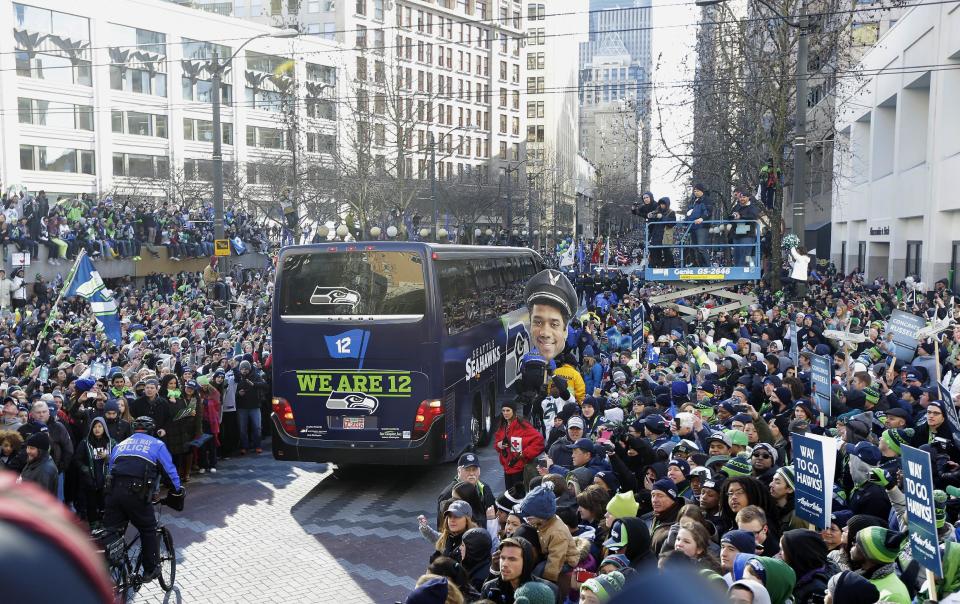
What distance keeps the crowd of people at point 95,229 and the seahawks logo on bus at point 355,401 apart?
50.8 feet

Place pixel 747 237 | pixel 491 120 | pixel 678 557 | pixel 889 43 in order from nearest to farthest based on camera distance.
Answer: pixel 678 557 < pixel 747 237 < pixel 889 43 < pixel 491 120

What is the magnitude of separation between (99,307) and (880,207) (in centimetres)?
3129

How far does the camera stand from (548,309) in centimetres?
1334

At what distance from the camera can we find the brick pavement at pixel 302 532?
30.9 feet

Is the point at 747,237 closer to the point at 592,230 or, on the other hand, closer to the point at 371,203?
the point at 371,203

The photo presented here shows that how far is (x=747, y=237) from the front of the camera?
19578 millimetres

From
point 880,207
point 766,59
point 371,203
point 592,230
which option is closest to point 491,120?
point 592,230

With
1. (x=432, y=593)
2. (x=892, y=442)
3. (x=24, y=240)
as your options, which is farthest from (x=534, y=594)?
(x=24, y=240)

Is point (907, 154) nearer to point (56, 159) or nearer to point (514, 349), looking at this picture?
point (514, 349)

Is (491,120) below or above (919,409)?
above

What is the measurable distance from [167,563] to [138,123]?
54839 mm

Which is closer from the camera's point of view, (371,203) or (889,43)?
(889,43)

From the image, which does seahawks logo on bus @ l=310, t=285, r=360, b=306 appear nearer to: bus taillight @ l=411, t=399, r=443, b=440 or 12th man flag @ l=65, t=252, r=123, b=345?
bus taillight @ l=411, t=399, r=443, b=440

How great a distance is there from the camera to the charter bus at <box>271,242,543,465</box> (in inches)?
501
